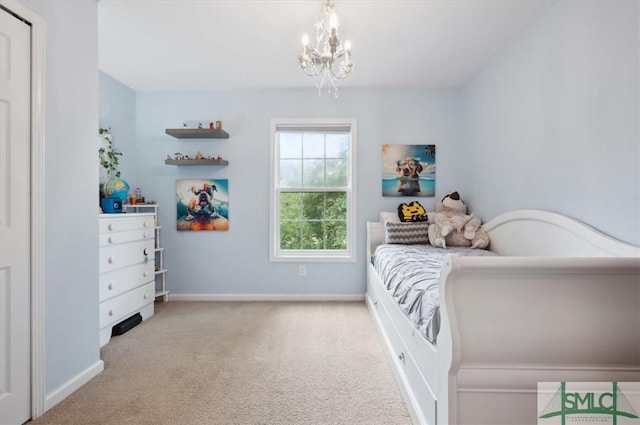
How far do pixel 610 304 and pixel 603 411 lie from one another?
0.38 metres

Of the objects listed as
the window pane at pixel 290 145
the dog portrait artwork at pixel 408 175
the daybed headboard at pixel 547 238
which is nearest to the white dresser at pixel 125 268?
the window pane at pixel 290 145

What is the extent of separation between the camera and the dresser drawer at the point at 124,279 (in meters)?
2.54

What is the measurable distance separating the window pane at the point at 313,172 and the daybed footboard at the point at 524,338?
2.72 meters

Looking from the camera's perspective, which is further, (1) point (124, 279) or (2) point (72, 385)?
(1) point (124, 279)

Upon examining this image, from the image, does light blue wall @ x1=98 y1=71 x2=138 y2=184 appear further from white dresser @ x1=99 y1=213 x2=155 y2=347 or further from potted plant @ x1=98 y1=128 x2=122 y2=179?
white dresser @ x1=99 y1=213 x2=155 y2=347

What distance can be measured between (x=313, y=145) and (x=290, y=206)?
0.74m

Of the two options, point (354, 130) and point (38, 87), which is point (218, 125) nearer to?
point (354, 130)

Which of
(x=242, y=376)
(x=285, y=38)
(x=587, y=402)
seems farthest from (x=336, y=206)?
(x=587, y=402)

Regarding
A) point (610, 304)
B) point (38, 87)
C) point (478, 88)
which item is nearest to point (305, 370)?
point (610, 304)

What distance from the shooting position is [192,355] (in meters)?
2.32

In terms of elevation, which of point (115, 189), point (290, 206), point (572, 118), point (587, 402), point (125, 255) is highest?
point (572, 118)

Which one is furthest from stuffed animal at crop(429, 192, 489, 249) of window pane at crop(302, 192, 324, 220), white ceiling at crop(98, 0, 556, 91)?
white ceiling at crop(98, 0, 556, 91)

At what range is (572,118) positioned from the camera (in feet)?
6.48

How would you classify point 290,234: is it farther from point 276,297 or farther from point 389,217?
point 389,217
